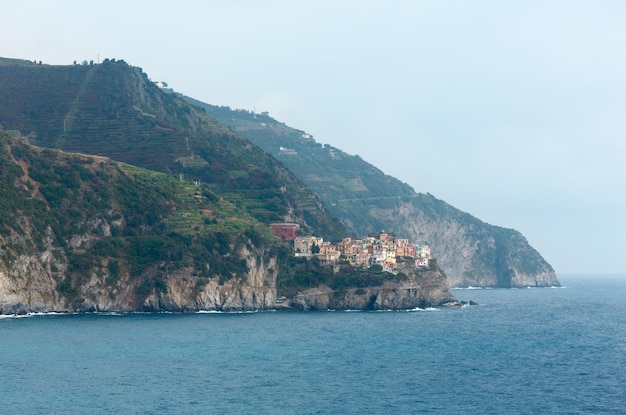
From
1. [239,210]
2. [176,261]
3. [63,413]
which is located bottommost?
[63,413]

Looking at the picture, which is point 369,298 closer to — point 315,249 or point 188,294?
point 315,249

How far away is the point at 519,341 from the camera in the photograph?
118 meters

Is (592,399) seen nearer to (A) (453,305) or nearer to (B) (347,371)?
(B) (347,371)

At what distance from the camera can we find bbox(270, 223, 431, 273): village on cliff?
583ft

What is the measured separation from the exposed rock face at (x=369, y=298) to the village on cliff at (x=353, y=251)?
583 centimetres

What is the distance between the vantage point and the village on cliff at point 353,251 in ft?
583

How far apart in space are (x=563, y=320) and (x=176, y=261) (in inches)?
2562

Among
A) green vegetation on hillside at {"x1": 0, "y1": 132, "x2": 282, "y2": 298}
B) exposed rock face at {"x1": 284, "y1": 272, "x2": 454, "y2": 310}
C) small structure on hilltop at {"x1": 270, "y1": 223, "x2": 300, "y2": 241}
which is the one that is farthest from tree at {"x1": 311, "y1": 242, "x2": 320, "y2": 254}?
exposed rock face at {"x1": 284, "y1": 272, "x2": 454, "y2": 310}

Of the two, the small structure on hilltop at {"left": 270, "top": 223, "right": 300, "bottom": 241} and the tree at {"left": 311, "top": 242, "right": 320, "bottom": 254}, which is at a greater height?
the small structure on hilltop at {"left": 270, "top": 223, "right": 300, "bottom": 241}

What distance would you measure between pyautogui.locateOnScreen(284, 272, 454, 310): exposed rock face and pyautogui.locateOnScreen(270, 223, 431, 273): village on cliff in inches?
229

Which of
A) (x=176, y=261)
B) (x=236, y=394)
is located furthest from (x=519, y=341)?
(x=176, y=261)

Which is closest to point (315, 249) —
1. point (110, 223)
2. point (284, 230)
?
point (284, 230)

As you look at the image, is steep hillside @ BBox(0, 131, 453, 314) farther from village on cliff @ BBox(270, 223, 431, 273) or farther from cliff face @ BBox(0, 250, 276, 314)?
village on cliff @ BBox(270, 223, 431, 273)

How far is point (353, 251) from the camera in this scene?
186125 millimetres
